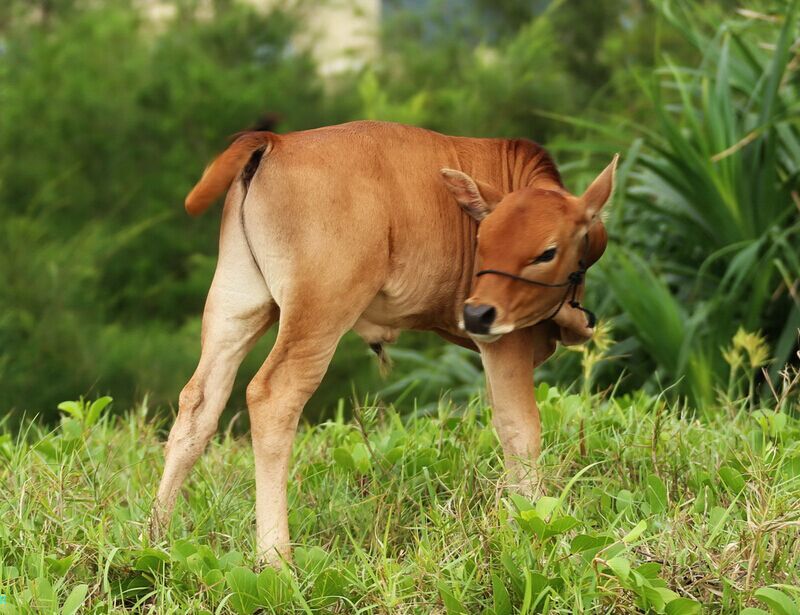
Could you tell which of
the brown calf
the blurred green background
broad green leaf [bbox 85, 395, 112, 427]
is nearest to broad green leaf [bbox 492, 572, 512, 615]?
the brown calf

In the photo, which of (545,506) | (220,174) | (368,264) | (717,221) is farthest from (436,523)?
(717,221)

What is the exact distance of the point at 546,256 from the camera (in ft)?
12.5

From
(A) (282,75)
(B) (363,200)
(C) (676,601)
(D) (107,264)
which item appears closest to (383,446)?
(B) (363,200)

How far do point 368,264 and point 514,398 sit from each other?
A: 0.72 m

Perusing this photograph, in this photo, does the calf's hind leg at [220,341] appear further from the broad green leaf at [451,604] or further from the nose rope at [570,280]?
the broad green leaf at [451,604]

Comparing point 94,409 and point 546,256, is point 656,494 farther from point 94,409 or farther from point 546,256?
point 94,409

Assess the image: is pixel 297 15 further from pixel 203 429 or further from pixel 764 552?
pixel 764 552

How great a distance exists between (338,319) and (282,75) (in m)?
9.63

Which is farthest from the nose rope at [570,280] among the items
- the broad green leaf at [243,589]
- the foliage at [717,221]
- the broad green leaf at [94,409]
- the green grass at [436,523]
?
the foliage at [717,221]

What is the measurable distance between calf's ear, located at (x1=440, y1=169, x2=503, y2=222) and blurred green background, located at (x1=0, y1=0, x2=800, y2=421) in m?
0.64

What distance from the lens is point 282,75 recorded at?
1305 centimetres

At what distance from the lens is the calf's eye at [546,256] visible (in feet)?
12.5

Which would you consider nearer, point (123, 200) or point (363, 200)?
point (363, 200)

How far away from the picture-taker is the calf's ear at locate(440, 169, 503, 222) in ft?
12.8
